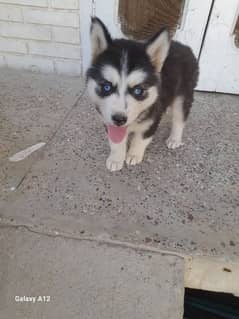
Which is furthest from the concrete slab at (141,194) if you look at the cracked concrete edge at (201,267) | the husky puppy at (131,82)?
the husky puppy at (131,82)

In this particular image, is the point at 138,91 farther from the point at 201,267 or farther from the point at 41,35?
the point at 41,35

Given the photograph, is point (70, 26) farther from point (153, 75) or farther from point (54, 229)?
point (54, 229)

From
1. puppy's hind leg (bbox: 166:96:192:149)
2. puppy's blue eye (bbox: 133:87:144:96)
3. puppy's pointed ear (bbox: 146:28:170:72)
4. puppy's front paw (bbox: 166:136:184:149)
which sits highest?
puppy's pointed ear (bbox: 146:28:170:72)

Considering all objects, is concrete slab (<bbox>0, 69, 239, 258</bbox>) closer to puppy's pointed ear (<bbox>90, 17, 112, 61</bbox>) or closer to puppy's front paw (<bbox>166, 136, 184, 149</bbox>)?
puppy's front paw (<bbox>166, 136, 184, 149</bbox>)

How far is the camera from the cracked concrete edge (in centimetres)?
135

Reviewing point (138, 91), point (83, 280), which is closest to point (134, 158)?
point (138, 91)

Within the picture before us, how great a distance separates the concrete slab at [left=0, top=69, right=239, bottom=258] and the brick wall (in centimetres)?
93

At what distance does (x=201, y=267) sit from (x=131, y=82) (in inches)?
36.7

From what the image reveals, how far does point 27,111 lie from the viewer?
2281 mm

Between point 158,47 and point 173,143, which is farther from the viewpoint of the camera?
point 173,143

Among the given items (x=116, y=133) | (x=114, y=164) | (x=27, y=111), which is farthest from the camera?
(x=27, y=111)

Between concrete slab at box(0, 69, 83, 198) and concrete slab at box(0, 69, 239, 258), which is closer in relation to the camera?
concrete slab at box(0, 69, 239, 258)

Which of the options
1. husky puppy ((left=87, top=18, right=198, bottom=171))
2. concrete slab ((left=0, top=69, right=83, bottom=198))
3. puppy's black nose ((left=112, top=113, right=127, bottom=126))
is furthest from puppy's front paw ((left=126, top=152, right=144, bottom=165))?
concrete slab ((left=0, top=69, right=83, bottom=198))

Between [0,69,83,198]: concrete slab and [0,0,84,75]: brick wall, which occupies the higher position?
[0,0,84,75]: brick wall
